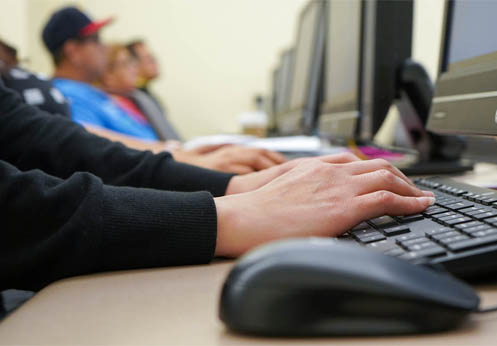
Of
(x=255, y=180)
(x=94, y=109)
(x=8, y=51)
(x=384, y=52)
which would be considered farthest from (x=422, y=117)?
(x=94, y=109)

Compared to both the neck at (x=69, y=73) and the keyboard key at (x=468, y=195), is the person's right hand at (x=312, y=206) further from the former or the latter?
the neck at (x=69, y=73)

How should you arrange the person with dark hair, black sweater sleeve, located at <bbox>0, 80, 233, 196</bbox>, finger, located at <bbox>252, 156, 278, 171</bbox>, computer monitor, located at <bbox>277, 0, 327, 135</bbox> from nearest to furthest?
black sweater sleeve, located at <bbox>0, 80, 233, 196</bbox>
finger, located at <bbox>252, 156, 278, 171</bbox>
the person with dark hair
computer monitor, located at <bbox>277, 0, 327, 135</bbox>

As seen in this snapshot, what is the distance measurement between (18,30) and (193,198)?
11.6ft

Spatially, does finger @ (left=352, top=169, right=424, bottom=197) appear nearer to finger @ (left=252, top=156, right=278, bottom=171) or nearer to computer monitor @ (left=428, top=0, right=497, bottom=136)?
computer monitor @ (left=428, top=0, right=497, bottom=136)

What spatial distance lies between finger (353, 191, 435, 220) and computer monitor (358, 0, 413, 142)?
0.60 metres

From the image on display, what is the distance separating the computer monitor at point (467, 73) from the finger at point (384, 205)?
186 mm

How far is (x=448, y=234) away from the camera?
1.15 ft

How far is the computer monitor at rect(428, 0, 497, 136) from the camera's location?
1.90 ft

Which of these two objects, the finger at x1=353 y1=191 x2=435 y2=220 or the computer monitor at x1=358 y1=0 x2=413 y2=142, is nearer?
the finger at x1=353 y1=191 x2=435 y2=220

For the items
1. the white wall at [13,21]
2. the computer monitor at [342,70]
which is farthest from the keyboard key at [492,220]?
the white wall at [13,21]

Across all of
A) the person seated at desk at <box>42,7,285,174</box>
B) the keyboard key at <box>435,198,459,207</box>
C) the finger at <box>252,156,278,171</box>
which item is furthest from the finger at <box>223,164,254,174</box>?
the person seated at desk at <box>42,7,285,174</box>

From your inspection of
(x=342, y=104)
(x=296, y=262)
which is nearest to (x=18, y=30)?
(x=342, y=104)

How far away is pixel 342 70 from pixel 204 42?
3.26 meters

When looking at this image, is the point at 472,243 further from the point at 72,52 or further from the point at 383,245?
the point at 72,52
